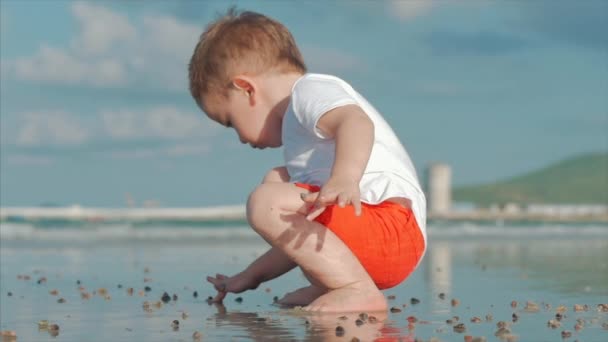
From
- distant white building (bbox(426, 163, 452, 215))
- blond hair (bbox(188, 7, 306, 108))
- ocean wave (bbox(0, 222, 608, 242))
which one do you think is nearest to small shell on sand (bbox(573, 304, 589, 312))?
blond hair (bbox(188, 7, 306, 108))

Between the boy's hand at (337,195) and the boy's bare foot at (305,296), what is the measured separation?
72cm

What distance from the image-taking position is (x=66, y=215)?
82.2 feet

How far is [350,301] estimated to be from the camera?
2674mm

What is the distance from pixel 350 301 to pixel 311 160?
1.56ft

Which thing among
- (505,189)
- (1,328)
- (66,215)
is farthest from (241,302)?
(505,189)

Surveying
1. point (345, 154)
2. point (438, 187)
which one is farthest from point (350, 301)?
point (438, 187)

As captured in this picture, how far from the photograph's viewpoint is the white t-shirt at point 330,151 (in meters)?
2.67

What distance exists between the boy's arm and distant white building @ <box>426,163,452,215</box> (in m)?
38.8

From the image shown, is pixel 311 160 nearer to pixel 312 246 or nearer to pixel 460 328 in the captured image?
pixel 312 246

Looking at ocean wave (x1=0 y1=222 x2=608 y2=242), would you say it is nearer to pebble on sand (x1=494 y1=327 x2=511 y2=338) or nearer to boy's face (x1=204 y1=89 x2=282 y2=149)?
boy's face (x1=204 y1=89 x2=282 y2=149)

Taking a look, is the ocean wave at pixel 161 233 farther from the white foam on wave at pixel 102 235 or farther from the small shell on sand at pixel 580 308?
the small shell on sand at pixel 580 308

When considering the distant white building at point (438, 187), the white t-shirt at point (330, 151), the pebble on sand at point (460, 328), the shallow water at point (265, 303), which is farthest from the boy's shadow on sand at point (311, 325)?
the distant white building at point (438, 187)

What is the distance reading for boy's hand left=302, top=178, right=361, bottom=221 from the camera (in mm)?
2318

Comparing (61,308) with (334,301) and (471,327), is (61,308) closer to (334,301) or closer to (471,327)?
(334,301)
